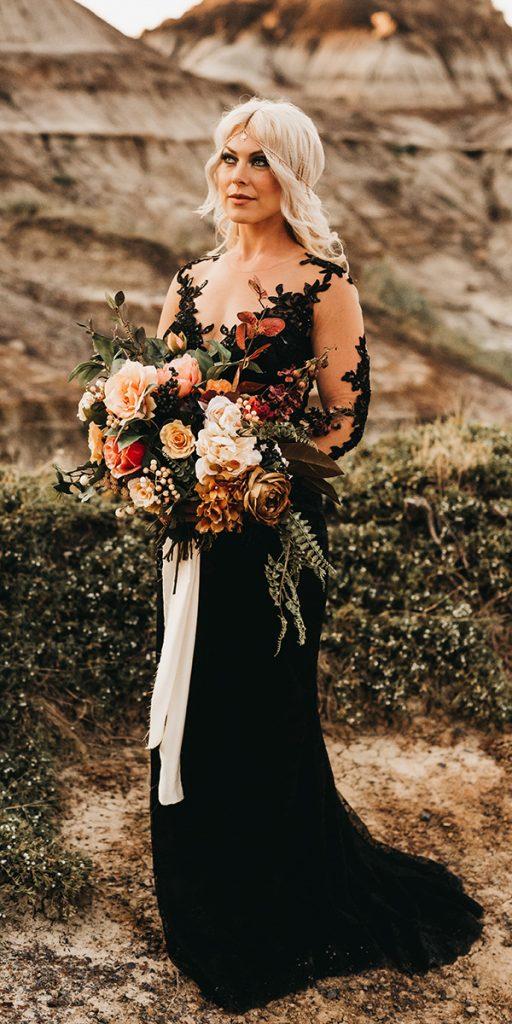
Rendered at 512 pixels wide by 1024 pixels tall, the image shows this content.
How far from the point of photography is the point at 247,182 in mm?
2906

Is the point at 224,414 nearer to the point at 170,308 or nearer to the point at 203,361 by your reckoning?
the point at 203,361

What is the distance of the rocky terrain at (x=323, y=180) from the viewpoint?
15000mm

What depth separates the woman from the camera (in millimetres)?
2896

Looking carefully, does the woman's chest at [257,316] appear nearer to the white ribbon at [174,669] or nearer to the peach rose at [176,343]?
the peach rose at [176,343]

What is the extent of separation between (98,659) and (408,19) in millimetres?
33354

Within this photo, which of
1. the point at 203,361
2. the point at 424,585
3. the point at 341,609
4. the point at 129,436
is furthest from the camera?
the point at 424,585

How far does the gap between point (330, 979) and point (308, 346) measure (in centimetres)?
207

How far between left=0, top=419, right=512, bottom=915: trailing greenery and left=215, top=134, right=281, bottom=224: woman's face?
1701mm

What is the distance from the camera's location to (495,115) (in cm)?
2847

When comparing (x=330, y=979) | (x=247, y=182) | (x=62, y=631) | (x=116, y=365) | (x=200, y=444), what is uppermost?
(x=247, y=182)

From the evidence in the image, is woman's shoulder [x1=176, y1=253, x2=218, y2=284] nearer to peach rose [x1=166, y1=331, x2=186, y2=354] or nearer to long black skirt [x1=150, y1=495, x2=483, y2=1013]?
peach rose [x1=166, y1=331, x2=186, y2=354]

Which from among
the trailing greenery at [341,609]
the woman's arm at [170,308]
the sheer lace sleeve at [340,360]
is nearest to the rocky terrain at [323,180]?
the trailing greenery at [341,609]

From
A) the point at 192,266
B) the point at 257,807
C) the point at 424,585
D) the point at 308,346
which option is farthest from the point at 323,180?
the point at 257,807

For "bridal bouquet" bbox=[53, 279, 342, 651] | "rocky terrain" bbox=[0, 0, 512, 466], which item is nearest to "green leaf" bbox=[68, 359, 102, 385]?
"bridal bouquet" bbox=[53, 279, 342, 651]
